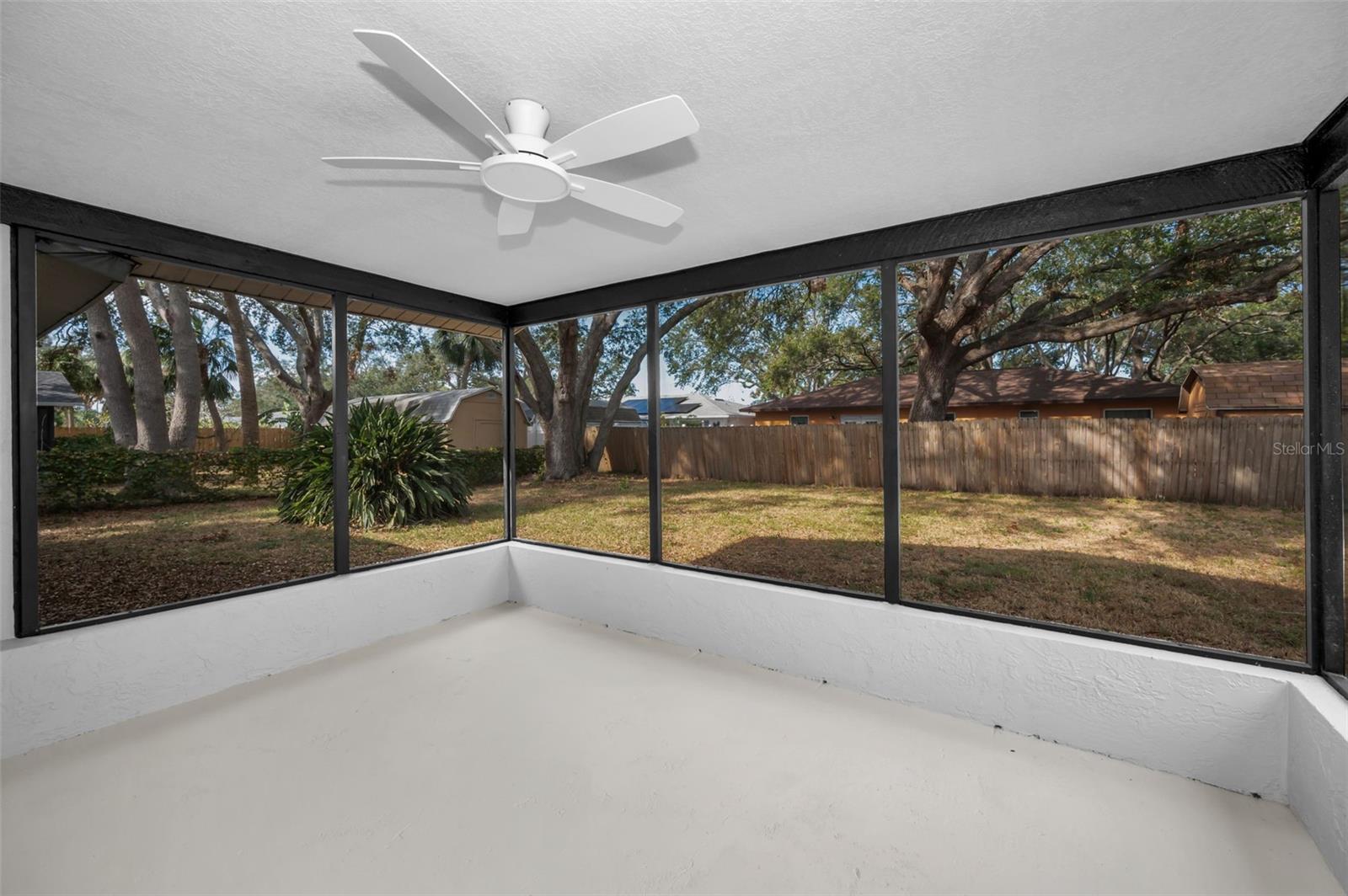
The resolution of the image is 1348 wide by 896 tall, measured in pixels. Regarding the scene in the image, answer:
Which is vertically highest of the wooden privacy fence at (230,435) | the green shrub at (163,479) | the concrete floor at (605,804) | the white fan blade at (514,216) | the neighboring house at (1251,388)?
the white fan blade at (514,216)

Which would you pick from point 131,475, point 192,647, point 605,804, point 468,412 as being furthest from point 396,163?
point 468,412

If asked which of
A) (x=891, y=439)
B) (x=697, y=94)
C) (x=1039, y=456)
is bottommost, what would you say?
(x=1039, y=456)

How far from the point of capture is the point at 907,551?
602 centimetres

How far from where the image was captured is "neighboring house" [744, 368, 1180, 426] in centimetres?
871

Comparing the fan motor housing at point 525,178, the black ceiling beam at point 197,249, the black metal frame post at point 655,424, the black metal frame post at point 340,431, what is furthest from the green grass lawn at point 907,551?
the fan motor housing at point 525,178

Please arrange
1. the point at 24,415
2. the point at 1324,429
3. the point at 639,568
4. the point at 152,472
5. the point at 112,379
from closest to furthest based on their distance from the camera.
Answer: the point at 1324,429 < the point at 24,415 < the point at 639,568 < the point at 152,472 < the point at 112,379

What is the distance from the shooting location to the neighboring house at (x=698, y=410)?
1403cm

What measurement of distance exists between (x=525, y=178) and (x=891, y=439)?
1.95 metres

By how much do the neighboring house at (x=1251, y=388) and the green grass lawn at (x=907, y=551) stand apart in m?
1.26

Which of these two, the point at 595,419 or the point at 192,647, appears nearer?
the point at 192,647

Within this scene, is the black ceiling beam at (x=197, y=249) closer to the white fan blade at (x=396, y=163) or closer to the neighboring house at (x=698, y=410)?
the white fan blade at (x=396, y=163)

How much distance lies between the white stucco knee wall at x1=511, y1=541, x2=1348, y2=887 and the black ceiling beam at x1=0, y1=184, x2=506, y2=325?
2.44 m

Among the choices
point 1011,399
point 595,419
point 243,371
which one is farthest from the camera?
point 595,419

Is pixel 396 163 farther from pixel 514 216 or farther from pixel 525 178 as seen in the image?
pixel 514 216
